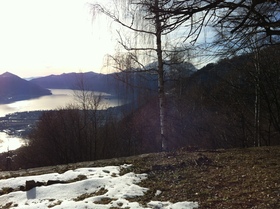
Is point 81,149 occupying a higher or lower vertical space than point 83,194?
lower

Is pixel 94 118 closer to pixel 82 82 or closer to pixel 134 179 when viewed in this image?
pixel 82 82

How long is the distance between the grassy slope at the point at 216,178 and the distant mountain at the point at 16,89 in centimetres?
5989

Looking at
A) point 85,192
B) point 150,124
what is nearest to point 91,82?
point 150,124

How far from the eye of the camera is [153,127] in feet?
83.3

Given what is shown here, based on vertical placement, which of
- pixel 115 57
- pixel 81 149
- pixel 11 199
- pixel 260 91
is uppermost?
pixel 115 57

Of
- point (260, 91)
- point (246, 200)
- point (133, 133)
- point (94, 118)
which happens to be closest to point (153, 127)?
point (133, 133)

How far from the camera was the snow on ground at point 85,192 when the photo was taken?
15.5 feet

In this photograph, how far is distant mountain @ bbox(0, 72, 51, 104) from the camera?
61.7m

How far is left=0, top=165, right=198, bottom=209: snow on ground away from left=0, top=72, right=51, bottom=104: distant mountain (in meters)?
59.1

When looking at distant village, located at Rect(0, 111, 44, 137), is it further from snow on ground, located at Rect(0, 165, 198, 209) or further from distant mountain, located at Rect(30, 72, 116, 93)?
snow on ground, located at Rect(0, 165, 198, 209)

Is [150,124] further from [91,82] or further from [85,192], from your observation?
[85,192]

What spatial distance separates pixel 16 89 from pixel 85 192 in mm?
65891

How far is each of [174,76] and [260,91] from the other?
5.22m

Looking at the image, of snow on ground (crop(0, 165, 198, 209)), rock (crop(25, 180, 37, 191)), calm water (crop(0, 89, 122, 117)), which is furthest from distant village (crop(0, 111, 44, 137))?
rock (crop(25, 180, 37, 191))
